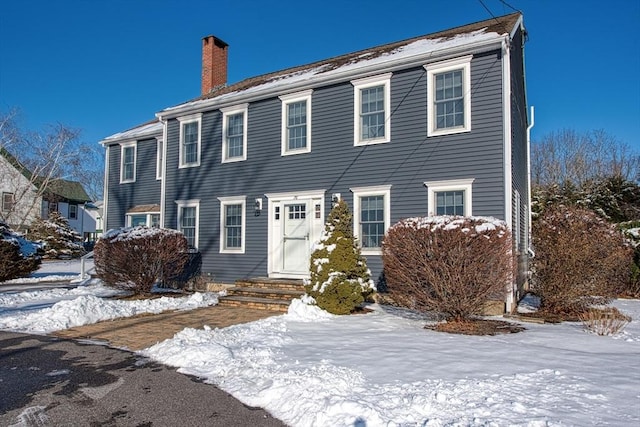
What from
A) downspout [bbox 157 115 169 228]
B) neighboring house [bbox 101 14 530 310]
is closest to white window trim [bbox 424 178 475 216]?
neighboring house [bbox 101 14 530 310]

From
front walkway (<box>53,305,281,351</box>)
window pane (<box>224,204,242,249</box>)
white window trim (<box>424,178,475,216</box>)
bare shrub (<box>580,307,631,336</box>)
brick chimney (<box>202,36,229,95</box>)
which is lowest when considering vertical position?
front walkway (<box>53,305,281,351</box>)

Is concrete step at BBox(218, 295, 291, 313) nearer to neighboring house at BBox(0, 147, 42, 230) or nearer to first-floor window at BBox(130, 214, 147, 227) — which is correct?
first-floor window at BBox(130, 214, 147, 227)

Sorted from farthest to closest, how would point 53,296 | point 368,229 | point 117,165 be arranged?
point 117,165 < point 53,296 < point 368,229

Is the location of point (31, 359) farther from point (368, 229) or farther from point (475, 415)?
point (368, 229)

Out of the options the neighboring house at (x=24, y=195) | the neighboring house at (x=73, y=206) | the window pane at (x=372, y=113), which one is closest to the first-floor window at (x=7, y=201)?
the neighboring house at (x=24, y=195)

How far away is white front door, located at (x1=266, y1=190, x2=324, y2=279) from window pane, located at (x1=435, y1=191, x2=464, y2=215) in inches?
125

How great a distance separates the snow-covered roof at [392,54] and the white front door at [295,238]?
3.45m

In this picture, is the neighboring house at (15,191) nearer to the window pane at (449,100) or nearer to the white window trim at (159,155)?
the white window trim at (159,155)

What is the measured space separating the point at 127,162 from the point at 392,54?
11.6m

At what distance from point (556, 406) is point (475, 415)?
0.80 meters

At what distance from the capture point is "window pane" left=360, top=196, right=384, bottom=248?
428 inches

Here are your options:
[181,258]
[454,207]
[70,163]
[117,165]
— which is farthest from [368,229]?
[70,163]

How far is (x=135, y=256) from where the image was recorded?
1136 cm

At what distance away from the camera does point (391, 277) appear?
7.97 metres
